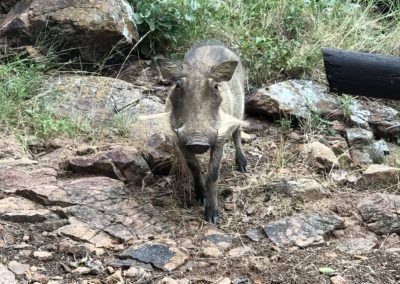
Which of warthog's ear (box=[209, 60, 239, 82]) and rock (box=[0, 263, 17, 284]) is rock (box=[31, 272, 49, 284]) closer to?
rock (box=[0, 263, 17, 284])

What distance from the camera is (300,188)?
4.77 meters

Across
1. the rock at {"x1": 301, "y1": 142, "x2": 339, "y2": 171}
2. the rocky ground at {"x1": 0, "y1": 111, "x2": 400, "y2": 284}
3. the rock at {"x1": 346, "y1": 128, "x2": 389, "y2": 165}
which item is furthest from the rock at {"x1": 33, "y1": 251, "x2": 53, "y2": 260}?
the rock at {"x1": 346, "y1": 128, "x2": 389, "y2": 165}

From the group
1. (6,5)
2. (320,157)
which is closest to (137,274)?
(320,157)

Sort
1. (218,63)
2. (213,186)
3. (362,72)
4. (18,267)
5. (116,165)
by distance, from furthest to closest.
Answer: (116,165), (218,63), (213,186), (18,267), (362,72)

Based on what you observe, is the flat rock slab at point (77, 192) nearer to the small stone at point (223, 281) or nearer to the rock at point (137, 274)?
the rock at point (137, 274)

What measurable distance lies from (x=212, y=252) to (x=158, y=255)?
0.34 m

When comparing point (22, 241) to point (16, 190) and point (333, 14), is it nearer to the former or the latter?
point (16, 190)

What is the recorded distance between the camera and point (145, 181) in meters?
4.86

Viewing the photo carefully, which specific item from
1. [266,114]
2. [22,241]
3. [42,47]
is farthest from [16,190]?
[266,114]

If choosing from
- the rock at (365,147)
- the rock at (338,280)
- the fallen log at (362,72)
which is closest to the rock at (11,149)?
the rock at (338,280)

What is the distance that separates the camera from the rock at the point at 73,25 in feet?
20.4

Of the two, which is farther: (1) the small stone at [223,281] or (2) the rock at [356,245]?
(2) the rock at [356,245]

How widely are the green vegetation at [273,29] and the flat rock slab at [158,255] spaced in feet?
9.88

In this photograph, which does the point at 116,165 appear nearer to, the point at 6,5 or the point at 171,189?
the point at 171,189
